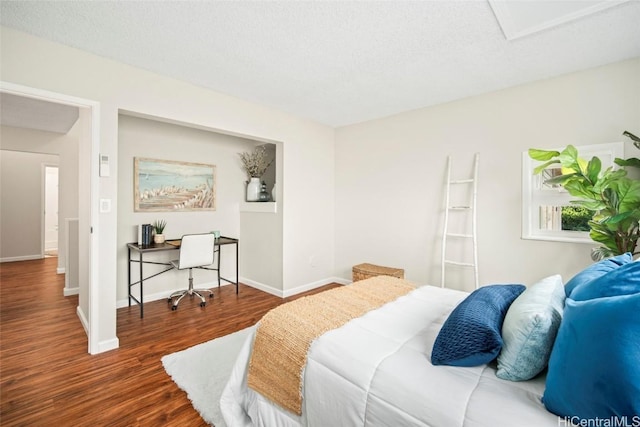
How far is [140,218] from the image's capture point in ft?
12.2

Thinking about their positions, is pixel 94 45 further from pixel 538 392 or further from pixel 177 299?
pixel 538 392

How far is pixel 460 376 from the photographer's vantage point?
3.60 feet

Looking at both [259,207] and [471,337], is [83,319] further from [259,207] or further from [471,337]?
[471,337]

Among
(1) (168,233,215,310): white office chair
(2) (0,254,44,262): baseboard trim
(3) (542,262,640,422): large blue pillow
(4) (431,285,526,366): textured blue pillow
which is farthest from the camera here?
(2) (0,254,44,262): baseboard trim

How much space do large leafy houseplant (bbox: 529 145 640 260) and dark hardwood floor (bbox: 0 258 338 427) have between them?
305cm

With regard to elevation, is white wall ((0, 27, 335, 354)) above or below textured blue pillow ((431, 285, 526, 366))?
above

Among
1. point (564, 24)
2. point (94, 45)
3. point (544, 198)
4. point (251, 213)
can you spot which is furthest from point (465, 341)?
point (251, 213)

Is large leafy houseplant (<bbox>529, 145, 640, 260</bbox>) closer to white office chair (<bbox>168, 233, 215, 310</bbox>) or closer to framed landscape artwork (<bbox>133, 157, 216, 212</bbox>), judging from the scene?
white office chair (<bbox>168, 233, 215, 310</bbox>)

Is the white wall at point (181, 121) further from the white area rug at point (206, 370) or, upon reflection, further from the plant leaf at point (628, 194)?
the plant leaf at point (628, 194)

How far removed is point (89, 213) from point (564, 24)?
12.9 feet

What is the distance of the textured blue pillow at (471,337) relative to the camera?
112 centimetres

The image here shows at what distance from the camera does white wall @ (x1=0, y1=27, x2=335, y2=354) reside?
2.26 meters

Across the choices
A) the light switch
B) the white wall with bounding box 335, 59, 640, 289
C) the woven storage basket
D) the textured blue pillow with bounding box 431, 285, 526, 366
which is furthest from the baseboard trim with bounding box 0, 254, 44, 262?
the textured blue pillow with bounding box 431, 285, 526, 366

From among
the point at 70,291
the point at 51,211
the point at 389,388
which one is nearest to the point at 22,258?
the point at 51,211
